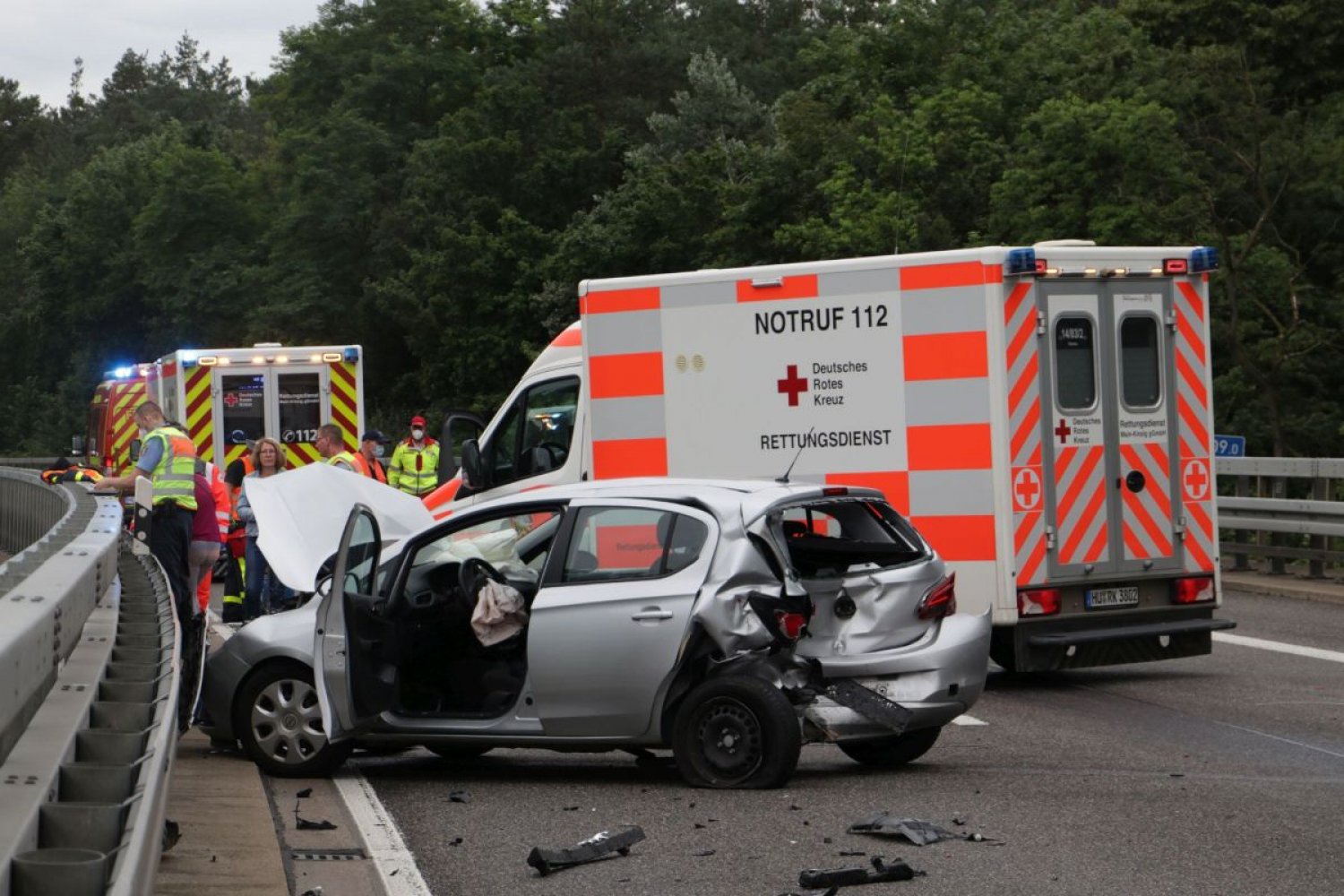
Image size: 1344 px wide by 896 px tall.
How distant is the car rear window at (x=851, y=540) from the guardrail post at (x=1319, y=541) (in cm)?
1020

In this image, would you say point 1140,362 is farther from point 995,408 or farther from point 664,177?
point 664,177

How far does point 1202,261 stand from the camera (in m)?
13.9

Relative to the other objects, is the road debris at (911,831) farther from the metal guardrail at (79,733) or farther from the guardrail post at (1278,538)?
the guardrail post at (1278,538)

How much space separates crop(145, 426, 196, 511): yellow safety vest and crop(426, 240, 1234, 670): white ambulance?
9.76 feet

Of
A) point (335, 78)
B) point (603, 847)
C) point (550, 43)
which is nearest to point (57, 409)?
point (335, 78)

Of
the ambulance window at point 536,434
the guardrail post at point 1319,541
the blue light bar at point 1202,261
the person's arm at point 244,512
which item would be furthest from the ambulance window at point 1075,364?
the person's arm at point 244,512

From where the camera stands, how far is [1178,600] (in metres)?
14.0

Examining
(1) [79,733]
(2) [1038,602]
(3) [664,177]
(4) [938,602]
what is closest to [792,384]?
(2) [1038,602]

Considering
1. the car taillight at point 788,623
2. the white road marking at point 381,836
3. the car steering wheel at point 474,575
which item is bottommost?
the white road marking at point 381,836

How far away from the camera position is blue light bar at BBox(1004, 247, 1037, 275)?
13.3 m

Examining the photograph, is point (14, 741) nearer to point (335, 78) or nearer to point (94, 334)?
point (335, 78)

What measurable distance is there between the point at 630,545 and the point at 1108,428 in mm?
4906

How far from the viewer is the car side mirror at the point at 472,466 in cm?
1585

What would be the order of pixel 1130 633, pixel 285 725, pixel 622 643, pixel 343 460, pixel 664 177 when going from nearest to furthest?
pixel 622 643 < pixel 285 725 < pixel 1130 633 < pixel 343 460 < pixel 664 177
